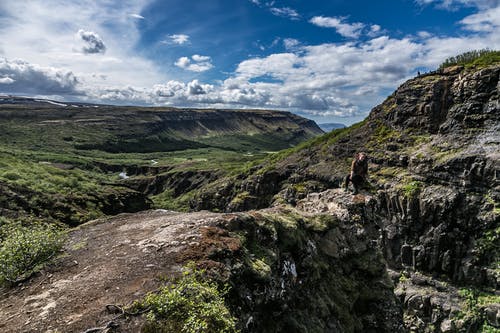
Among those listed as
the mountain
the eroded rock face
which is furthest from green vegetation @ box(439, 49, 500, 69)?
the eroded rock face

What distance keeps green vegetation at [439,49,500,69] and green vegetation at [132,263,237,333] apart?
2624 inches

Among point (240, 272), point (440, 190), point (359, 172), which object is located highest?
point (359, 172)

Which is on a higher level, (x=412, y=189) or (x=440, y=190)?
(x=440, y=190)

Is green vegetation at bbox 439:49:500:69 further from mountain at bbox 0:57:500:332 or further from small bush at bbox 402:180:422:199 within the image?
small bush at bbox 402:180:422:199

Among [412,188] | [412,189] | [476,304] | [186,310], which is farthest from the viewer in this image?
[412,188]

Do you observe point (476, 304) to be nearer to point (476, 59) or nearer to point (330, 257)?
point (330, 257)

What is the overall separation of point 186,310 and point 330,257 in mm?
11101

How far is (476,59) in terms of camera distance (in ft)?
193

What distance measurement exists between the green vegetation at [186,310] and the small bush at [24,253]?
17.2 ft

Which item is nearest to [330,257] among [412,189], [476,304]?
[476,304]

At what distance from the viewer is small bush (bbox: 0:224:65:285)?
10.3 meters

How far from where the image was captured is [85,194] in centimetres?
5722

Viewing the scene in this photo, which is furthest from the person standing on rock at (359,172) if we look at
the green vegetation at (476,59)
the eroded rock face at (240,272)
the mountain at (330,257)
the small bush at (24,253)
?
the green vegetation at (476,59)

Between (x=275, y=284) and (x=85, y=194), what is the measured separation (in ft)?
182
